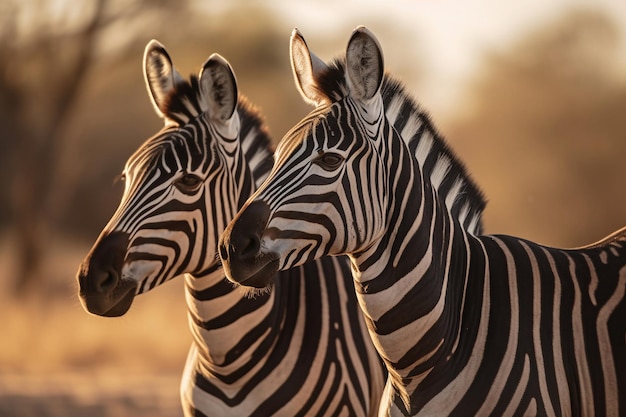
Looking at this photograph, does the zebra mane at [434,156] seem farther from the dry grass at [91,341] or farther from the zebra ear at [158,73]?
the dry grass at [91,341]

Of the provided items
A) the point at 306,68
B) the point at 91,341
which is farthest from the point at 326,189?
the point at 91,341

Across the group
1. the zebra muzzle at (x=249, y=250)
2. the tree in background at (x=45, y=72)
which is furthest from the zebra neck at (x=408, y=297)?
the tree in background at (x=45, y=72)

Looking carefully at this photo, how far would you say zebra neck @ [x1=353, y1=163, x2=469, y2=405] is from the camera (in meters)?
4.26

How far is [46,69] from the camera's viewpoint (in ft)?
65.2

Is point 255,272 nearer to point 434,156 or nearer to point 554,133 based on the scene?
point 434,156

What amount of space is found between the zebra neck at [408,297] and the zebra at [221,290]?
1.06 m

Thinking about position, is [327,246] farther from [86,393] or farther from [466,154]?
[466,154]

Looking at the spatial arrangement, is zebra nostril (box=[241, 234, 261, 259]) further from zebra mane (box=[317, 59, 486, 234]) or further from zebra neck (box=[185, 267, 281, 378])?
zebra neck (box=[185, 267, 281, 378])

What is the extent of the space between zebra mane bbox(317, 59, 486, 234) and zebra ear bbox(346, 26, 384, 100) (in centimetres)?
23

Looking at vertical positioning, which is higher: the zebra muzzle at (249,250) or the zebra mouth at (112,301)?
the zebra muzzle at (249,250)

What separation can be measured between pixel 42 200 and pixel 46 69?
288 cm

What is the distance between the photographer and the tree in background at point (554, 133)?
20797mm

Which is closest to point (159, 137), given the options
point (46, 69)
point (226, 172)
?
point (226, 172)

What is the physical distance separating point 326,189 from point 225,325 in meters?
1.55
